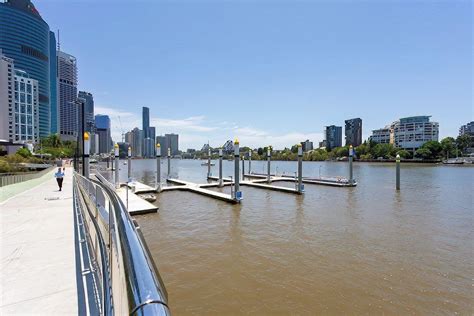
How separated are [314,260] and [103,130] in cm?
7306

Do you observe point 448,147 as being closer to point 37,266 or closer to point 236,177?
point 236,177

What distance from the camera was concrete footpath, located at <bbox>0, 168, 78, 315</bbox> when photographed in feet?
11.6

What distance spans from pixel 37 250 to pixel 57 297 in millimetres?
2289

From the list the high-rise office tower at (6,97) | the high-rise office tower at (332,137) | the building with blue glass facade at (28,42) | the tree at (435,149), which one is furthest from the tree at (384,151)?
the building with blue glass facade at (28,42)

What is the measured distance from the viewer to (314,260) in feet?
31.8

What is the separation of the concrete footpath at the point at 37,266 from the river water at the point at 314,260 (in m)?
3.22

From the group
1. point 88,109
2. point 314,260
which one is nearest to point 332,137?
point 88,109

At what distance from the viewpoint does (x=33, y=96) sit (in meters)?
116

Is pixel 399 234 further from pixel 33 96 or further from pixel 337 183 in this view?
pixel 33 96

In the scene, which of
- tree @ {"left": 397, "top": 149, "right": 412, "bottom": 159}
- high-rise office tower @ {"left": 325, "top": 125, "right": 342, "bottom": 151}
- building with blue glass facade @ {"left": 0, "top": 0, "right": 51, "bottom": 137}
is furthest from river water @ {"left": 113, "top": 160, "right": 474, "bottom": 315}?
high-rise office tower @ {"left": 325, "top": 125, "right": 342, "bottom": 151}

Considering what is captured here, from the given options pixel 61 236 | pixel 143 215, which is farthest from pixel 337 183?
pixel 61 236

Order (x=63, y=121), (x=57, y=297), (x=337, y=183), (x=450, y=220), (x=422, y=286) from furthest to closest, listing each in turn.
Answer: (x=63, y=121), (x=337, y=183), (x=450, y=220), (x=422, y=286), (x=57, y=297)

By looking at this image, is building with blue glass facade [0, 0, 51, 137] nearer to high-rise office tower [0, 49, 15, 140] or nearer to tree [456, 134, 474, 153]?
high-rise office tower [0, 49, 15, 140]

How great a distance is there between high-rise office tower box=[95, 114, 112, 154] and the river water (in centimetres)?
5440
